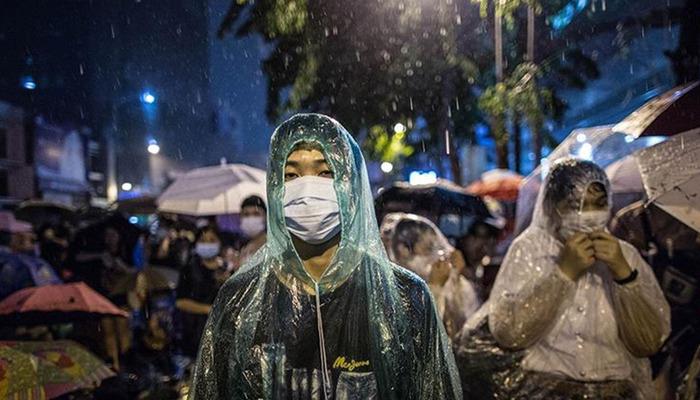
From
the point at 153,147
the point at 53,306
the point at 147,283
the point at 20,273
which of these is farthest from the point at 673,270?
the point at 153,147

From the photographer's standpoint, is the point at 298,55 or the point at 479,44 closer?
the point at 298,55

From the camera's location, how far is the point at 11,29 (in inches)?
1517

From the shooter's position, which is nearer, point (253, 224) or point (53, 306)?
point (53, 306)

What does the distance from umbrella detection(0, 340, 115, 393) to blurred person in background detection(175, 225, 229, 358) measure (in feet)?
6.38

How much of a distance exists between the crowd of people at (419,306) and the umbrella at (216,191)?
13.1 ft

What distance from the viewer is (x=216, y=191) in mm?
9828

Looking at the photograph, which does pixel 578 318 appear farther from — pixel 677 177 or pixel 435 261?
pixel 435 261

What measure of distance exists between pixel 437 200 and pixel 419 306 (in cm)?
697

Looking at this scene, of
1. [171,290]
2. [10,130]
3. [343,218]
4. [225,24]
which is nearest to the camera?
[343,218]

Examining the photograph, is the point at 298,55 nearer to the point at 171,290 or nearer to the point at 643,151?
the point at 171,290

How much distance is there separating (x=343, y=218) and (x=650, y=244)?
3958 millimetres

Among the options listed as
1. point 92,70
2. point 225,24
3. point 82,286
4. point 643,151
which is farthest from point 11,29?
point 643,151

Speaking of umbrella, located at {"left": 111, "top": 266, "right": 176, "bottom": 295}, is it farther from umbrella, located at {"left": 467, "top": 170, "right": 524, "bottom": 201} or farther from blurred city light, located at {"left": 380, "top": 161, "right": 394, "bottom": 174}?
blurred city light, located at {"left": 380, "top": 161, "right": 394, "bottom": 174}

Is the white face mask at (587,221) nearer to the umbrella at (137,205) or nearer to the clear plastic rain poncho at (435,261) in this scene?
the clear plastic rain poncho at (435,261)
